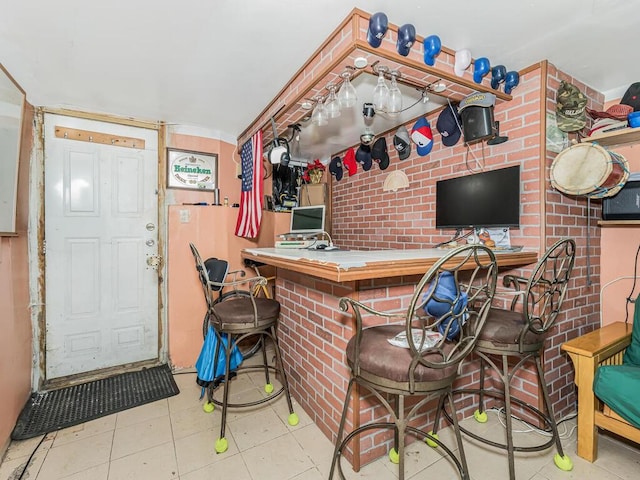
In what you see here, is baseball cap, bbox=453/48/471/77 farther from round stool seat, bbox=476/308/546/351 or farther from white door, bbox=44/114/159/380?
white door, bbox=44/114/159/380

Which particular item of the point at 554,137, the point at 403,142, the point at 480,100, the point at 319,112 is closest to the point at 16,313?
the point at 319,112

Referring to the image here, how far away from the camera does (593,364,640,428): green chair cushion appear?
1479 millimetres

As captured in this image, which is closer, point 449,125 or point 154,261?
point 449,125

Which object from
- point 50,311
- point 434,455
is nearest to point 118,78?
point 50,311

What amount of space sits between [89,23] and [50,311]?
2.24 meters

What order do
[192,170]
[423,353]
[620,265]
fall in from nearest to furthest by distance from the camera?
[423,353] → [620,265] → [192,170]

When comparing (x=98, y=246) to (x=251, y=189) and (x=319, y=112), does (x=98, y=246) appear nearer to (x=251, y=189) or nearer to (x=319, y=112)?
(x=251, y=189)

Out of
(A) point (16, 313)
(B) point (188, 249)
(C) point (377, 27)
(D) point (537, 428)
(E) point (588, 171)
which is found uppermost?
(C) point (377, 27)

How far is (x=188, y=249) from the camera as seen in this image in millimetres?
2891

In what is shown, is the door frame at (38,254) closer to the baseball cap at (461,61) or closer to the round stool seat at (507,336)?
the baseball cap at (461,61)

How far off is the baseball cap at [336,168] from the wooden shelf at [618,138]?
2.51 meters

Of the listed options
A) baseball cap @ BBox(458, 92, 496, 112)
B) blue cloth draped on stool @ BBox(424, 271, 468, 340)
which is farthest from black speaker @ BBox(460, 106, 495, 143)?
blue cloth draped on stool @ BBox(424, 271, 468, 340)

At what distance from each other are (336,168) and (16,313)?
3.41 m

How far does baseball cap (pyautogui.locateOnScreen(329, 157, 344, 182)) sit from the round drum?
2.46m
